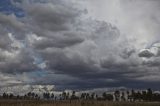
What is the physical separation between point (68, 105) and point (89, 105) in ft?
34.0

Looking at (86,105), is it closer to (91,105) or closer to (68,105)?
(91,105)

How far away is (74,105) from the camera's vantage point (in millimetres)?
81875

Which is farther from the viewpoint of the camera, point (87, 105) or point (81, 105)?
point (87, 105)

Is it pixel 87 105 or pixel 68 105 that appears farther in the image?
pixel 87 105

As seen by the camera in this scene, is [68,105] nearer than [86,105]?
Yes

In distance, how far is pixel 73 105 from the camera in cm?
8275

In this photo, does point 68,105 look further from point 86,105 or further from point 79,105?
point 86,105

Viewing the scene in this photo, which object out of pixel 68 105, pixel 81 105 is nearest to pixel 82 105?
pixel 81 105

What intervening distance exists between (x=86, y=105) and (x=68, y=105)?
11.5 metres

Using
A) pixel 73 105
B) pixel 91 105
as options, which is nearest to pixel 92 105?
pixel 91 105

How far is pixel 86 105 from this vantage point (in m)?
88.8

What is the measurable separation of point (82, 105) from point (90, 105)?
443 centimetres

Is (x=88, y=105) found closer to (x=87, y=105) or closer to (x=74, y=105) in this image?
(x=87, y=105)

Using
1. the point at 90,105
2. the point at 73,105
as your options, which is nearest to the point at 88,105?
the point at 90,105
